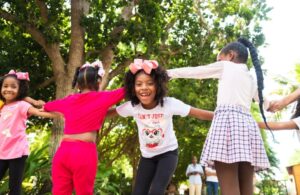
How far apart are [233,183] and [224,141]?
1.11 ft

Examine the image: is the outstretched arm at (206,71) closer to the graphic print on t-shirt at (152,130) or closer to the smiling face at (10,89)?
the graphic print on t-shirt at (152,130)

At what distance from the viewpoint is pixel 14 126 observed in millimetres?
4355

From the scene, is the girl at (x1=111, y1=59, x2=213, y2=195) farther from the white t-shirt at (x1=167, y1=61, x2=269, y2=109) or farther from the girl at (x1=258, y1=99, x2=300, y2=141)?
the girl at (x1=258, y1=99, x2=300, y2=141)

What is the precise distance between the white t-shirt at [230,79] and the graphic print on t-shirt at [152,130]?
470 millimetres

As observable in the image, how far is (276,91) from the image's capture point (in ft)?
A: 46.2

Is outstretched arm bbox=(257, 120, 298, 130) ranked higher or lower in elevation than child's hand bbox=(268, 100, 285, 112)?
lower

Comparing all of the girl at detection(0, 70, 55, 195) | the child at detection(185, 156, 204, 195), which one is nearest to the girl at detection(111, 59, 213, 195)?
the girl at detection(0, 70, 55, 195)

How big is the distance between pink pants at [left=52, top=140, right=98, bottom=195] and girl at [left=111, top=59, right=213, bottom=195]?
1.44ft

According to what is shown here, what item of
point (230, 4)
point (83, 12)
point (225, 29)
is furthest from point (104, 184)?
point (230, 4)

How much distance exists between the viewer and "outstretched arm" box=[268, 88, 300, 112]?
348cm

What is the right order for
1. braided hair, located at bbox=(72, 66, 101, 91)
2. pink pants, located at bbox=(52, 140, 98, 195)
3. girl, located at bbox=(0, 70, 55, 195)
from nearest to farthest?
pink pants, located at bbox=(52, 140, 98, 195) → braided hair, located at bbox=(72, 66, 101, 91) → girl, located at bbox=(0, 70, 55, 195)

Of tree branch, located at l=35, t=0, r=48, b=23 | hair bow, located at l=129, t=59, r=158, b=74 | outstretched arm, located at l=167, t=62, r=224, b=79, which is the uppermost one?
tree branch, located at l=35, t=0, r=48, b=23

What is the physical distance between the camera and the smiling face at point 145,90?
357 cm

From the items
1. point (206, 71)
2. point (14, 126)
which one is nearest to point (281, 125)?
point (206, 71)
